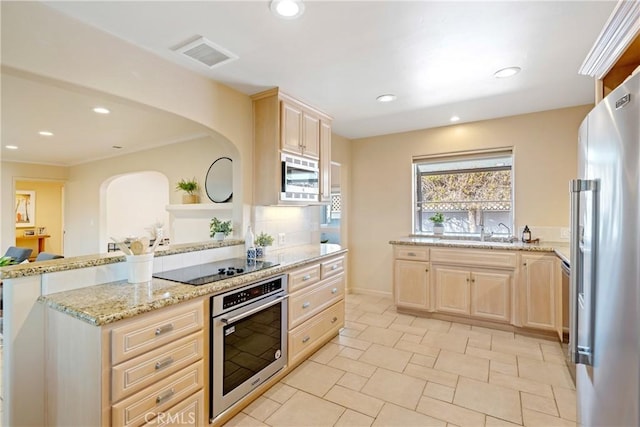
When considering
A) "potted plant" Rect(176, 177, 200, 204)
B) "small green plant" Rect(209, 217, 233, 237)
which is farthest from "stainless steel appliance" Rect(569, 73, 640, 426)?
"potted plant" Rect(176, 177, 200, 204)

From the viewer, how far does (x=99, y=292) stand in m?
1.66

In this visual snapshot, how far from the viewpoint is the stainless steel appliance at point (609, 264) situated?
0.85 m

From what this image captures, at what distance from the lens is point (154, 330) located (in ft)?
4.85

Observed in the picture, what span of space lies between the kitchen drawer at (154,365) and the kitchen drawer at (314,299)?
0.88m

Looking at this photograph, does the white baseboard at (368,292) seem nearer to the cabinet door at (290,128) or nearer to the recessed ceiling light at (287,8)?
the cabinet door at (290,128)

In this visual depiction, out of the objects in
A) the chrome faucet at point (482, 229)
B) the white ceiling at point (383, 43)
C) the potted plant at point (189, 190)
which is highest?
the white ceiling at point (383, 43)

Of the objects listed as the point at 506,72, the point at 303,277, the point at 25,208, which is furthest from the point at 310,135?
the point at 25,208

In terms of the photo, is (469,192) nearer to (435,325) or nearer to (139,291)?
(435,325)

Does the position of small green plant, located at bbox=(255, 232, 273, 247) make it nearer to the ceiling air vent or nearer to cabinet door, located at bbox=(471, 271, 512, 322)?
the ceiling air vent

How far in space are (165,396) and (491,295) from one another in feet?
10.7

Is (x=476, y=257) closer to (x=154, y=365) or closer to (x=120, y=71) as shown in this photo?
(x=154, y=365)

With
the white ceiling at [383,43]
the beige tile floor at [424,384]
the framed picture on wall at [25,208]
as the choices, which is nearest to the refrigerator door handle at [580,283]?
the beige tile floor at [424,384]
